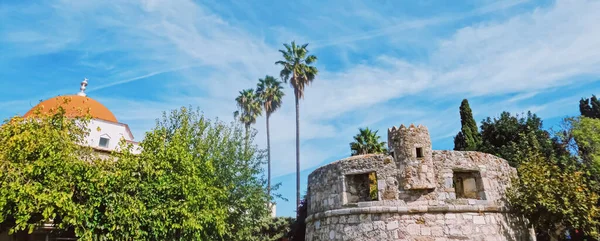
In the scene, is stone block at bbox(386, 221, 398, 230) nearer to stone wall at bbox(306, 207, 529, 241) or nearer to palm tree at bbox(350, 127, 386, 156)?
stone wall at bbox(306, 207, 529, 241)

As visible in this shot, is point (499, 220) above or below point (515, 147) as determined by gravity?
below

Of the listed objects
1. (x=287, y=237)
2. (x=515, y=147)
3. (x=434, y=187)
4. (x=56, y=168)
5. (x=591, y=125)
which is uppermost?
(x=591, y=125)

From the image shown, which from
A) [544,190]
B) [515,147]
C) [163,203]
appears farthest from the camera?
[515,147]

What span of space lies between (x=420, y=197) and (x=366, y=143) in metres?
14.3

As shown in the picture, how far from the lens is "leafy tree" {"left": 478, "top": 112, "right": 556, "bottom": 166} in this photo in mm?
21156

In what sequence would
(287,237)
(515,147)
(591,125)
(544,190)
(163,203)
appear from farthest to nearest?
1. (287,237)
2. (591,125)
3. (515,147)
4. (163,203)
5. (544,190)

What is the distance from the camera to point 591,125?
22.9 m

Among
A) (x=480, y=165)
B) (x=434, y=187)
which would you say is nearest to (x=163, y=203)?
(x=434, y=187)

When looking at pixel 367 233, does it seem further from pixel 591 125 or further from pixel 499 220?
pixel 591 125

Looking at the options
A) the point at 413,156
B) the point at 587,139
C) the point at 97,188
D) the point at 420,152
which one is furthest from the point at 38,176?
the point at 587,139

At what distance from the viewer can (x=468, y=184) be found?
12133mm

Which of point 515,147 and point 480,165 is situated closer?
point 480,165

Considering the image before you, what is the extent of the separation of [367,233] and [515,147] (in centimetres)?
1340

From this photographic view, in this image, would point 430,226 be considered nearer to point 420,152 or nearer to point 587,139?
point 420,152
